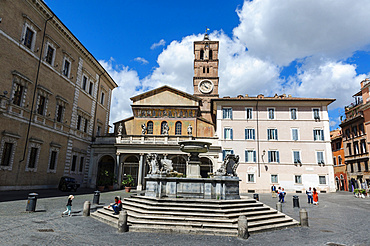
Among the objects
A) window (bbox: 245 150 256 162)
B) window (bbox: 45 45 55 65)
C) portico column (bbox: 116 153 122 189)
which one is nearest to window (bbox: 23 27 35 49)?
window (bbox: 45 45 55 65)

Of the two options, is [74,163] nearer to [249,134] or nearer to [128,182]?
[128,182]

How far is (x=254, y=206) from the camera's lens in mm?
11469

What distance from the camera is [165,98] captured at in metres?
37.2

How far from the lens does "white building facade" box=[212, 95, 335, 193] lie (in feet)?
98.1

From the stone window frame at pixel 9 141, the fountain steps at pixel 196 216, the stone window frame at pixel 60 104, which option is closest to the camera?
the fountain steps at pixel 196 216

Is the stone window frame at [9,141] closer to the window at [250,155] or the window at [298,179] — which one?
the window at [250,155]

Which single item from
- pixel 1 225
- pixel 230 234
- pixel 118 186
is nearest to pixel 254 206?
pixel 230 234

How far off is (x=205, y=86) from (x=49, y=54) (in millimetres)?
34298

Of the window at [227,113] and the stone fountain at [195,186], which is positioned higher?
the window at [227,113]

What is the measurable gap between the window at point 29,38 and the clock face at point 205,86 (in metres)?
35.5

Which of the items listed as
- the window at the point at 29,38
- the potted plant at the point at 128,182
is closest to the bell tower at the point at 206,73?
the potted plant at the point at 128,182

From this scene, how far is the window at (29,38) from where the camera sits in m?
20.9

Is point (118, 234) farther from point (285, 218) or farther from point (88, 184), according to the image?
point (88, 184)

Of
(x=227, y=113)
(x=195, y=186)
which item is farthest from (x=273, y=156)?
(x=195, y=186)
